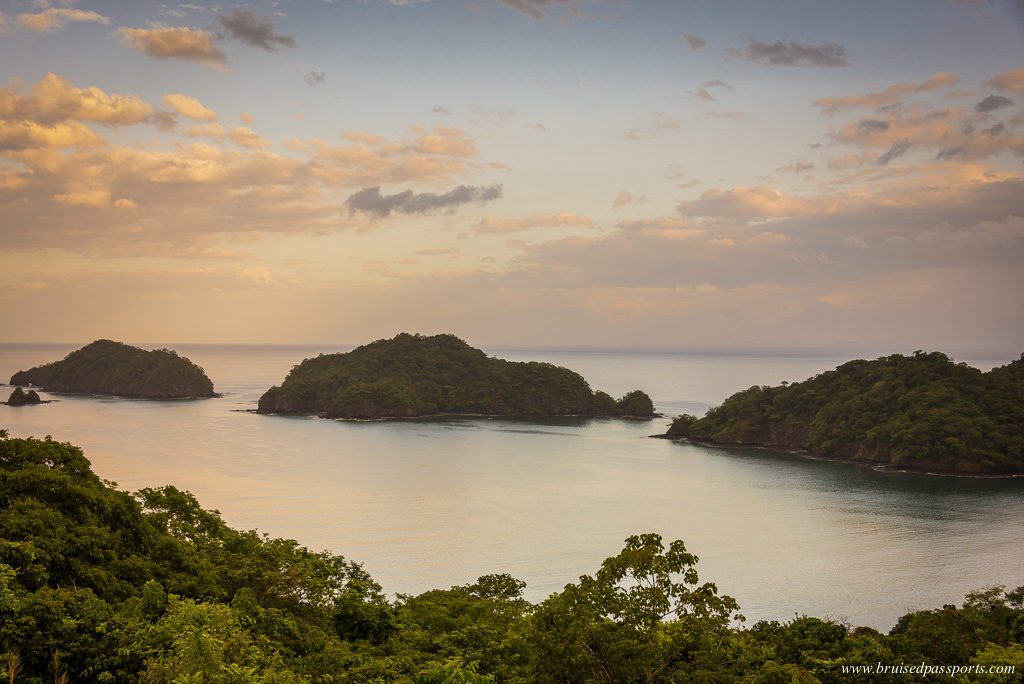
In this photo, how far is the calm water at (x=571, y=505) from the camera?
1229 inches

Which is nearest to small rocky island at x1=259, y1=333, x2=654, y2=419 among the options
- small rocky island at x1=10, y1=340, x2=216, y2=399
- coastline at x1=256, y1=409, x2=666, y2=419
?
coastline at x1=256, y1=409, x2=666, y2=419

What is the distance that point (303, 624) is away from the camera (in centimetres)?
1485

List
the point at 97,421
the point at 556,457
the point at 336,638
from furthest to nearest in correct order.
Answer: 1. the point at 97,421
2. the point at 556,457
3. the point at 336,638

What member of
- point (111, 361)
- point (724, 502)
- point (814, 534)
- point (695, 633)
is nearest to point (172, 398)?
point (111, 361)

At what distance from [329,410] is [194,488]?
46263 mm

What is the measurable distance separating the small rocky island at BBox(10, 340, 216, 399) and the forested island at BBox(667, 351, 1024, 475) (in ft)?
265

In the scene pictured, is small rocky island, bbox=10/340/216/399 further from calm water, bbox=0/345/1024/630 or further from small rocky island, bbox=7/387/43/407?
calm water, bbox=0/345/1024/630

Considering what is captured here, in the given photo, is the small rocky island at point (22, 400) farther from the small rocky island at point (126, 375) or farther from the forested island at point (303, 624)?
the forested island at point (303, 624)

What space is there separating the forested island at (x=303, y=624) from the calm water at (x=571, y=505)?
1217cm

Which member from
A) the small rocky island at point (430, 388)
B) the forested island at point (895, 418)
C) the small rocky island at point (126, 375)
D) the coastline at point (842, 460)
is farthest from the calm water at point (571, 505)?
the small rocky island at point (126, 375)

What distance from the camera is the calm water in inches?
1229

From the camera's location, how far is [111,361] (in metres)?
117

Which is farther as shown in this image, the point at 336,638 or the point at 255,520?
the point at 255,520

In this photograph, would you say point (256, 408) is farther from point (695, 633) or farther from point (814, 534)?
point (695, 633)
